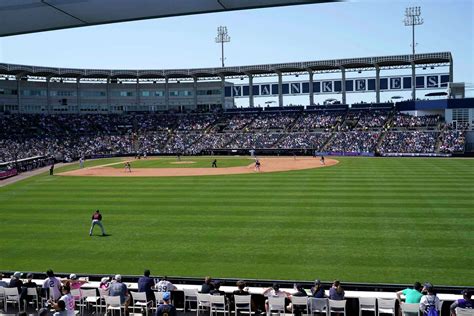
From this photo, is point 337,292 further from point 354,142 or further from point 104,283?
point 354,142

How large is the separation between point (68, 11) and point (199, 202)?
28.3 meters

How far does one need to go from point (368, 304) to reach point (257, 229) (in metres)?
11.7

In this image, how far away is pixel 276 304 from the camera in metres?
11.7

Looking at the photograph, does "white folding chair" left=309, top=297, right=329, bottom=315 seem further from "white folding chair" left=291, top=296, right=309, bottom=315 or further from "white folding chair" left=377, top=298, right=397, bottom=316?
"white folding chair" left=377, top=298, right=397, bottom=316

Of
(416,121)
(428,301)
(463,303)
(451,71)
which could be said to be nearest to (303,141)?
(416,121)

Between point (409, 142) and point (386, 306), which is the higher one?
point (409, 142)

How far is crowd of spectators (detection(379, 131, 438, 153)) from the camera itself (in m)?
71.1

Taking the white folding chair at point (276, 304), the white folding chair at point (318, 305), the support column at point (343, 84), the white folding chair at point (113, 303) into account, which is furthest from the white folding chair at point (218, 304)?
the support column at point (343, 84)

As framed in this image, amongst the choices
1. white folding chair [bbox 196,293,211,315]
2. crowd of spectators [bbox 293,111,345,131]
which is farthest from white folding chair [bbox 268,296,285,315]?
crowd of spectators [bbox 293,111,345,131]

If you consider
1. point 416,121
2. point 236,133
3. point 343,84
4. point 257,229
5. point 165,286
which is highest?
point 343,84

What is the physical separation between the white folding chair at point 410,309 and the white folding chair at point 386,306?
57 cm

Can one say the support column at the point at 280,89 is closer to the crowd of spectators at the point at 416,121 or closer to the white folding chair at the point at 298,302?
the crowd of spectators at the point at 416,121

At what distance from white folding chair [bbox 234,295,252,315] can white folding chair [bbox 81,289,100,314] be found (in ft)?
12.3

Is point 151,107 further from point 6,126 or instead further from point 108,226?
point 108,226
